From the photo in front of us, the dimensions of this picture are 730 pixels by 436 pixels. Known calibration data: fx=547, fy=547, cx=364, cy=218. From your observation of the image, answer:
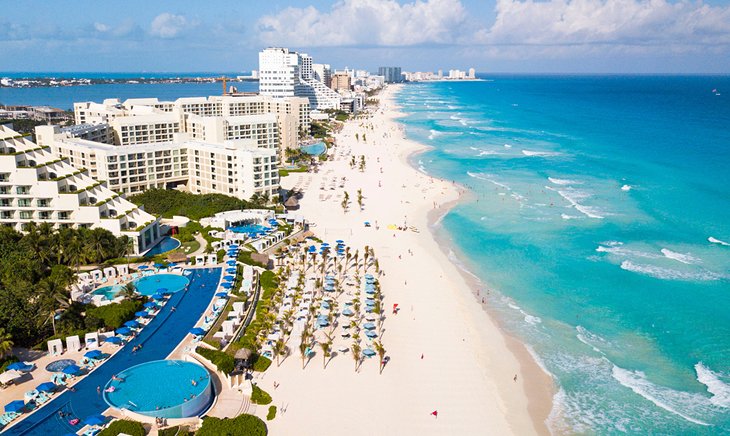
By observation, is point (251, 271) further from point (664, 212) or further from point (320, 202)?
point (664, 212)

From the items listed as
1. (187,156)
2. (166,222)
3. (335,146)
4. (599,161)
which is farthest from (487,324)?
(335,146)

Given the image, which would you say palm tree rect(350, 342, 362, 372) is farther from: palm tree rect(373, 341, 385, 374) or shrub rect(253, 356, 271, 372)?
shrub rect(253, 356, 271, 372)

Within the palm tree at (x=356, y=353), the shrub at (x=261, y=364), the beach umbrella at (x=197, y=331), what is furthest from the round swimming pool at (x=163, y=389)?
the palm tree at (x=356, y=353)

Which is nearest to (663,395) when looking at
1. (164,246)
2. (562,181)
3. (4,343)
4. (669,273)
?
(669,273)

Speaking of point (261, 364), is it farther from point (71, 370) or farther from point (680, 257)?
point (680, 257)

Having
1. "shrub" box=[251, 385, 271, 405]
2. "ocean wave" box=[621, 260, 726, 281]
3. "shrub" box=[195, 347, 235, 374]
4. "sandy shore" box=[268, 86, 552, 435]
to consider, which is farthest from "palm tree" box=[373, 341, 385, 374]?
"ocean wave" box=[621, 260, 726, 281]

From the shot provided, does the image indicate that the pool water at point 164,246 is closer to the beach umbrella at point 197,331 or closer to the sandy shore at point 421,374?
the sandy shore at point 421,374
